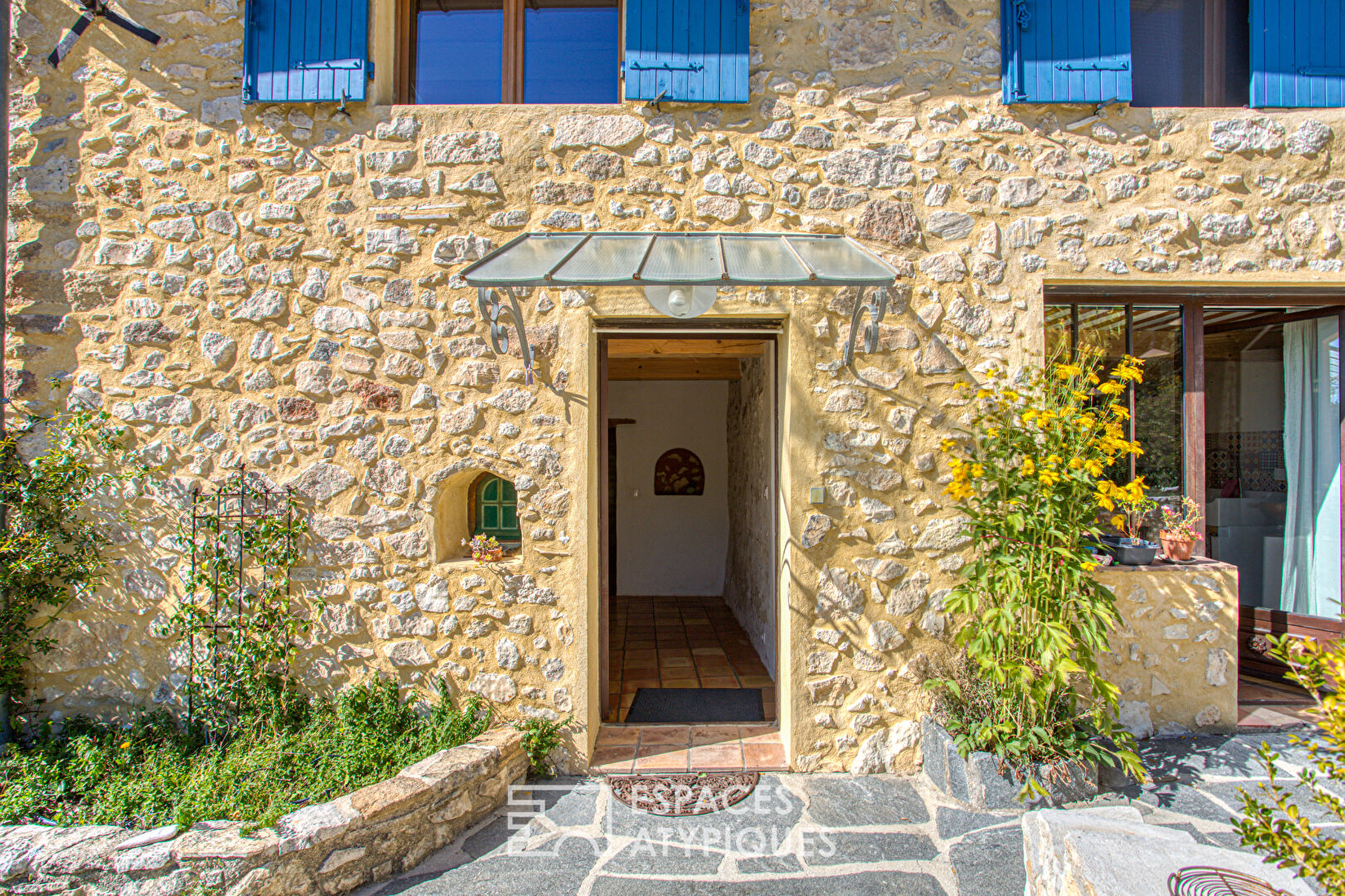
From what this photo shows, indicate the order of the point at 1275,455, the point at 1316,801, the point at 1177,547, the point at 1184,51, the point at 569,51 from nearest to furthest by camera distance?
the point at 1316,801, the point at 1177,547, the point at 1184,51, the point at 569,51, the point at 1275,455

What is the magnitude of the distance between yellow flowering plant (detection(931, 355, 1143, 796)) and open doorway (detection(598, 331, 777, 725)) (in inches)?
47.6

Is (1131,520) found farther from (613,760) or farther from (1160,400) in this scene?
(613,760)

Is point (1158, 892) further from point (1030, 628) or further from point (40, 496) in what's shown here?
point (40, 496)

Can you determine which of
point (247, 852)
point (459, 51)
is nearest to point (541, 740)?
point (247, 852)

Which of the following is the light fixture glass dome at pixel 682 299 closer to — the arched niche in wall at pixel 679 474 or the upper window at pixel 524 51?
the upper window at pixel 524 51

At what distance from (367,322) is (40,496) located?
186 centimetres

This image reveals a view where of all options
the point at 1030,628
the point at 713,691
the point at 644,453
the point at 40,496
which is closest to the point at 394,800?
the point at 713,691

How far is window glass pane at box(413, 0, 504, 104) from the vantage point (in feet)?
12.9

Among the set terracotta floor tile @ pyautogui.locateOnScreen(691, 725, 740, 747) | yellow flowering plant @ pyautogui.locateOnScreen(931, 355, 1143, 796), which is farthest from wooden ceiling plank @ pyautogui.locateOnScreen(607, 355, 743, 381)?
yellow flowering plant @ pyautogui.locateOnScreen(931, 355, 1143, 796)

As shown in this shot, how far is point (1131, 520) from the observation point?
3768 millimetres

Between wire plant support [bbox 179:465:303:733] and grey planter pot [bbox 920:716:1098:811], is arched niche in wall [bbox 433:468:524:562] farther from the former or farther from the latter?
grey planter pot [bbox 920:716:1098:811]

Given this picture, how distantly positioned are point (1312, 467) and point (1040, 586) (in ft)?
7.93

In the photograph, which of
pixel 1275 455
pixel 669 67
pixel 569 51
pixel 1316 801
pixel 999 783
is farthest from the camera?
pixel 1275 455

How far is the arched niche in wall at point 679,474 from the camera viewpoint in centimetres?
803
